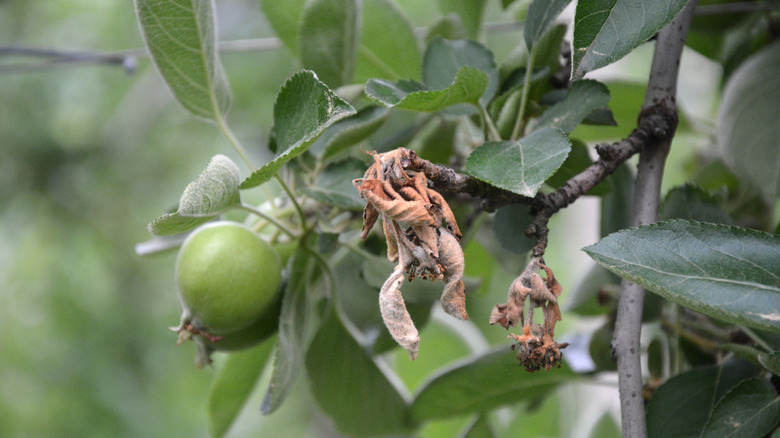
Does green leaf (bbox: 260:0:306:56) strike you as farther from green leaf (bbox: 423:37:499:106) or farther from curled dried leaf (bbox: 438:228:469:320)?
curled dried leaf (bbox: 438:228:469:320)

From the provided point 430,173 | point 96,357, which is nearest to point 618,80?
point 430,173

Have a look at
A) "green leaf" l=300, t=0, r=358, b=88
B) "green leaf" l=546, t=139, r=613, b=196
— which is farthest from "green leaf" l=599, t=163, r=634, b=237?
"green leaf" l=300, t=0, r=358, b=88

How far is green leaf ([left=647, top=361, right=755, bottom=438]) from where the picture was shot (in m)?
0.39

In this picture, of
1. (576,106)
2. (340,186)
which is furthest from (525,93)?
(340,186)

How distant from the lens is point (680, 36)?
1.36ft

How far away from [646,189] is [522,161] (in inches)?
3.5

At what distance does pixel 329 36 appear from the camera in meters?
0.52

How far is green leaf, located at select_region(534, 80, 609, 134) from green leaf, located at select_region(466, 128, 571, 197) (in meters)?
0.03

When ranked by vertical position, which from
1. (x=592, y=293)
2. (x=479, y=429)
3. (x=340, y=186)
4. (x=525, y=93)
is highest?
A: (x=525, y=93)

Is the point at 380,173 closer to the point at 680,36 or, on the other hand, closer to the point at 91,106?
the point at 680,36

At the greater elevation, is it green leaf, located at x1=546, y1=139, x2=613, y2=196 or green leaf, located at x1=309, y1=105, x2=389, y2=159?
green leaf, located at x1=546, y1=139, x2=613, y2=196

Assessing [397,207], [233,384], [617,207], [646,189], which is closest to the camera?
[397,207]

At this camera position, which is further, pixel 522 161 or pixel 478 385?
pixel 478 385

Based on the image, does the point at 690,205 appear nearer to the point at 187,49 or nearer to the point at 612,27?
the point at 612,27
